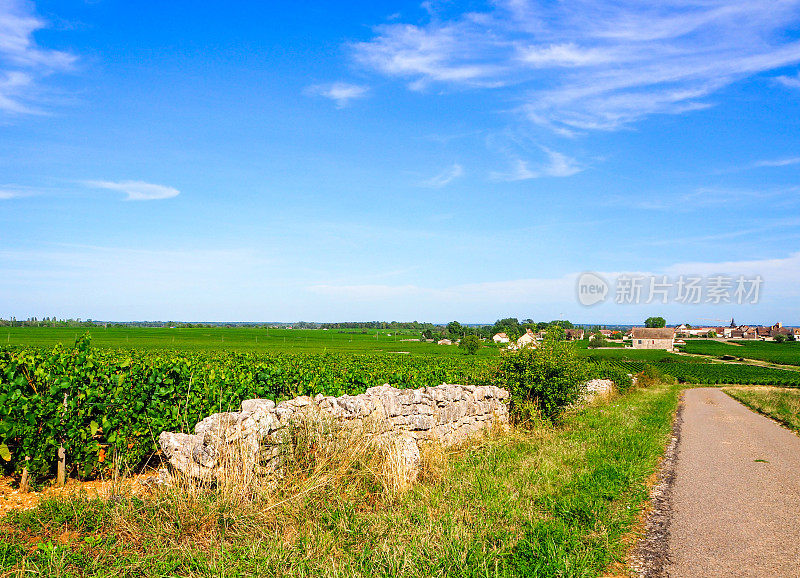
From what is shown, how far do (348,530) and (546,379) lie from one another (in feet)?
29.8

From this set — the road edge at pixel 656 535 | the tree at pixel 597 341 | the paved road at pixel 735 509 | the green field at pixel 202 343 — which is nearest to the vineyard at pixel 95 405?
the road edge at pixel 656 535

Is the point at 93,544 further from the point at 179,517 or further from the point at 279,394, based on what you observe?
the point at 279,394

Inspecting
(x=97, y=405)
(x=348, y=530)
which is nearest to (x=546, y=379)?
(x=348, y=530)

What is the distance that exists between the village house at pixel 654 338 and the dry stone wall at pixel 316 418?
394 ft

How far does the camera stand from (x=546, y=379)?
13.4 metres

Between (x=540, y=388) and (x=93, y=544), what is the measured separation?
35.4 feet

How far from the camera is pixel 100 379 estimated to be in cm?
801

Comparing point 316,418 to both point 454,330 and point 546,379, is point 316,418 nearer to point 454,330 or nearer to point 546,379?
point 546,379

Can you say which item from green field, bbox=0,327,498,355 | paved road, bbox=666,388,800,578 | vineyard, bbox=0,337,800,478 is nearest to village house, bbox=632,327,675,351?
green field, bbox=0,327,498,355

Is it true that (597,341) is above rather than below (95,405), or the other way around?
below

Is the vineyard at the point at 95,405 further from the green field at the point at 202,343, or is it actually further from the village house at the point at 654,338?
the village house at the point at 654,338

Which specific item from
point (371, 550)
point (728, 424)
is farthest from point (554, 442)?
point (728, 424)

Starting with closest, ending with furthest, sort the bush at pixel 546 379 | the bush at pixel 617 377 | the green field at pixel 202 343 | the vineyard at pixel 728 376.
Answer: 1. the bush at pixel 546 379
2. the bush at pixel 617 377
3. the vineyard at pixel 728 376
4. the green field at pixel 202 343

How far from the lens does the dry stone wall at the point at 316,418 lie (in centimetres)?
629
